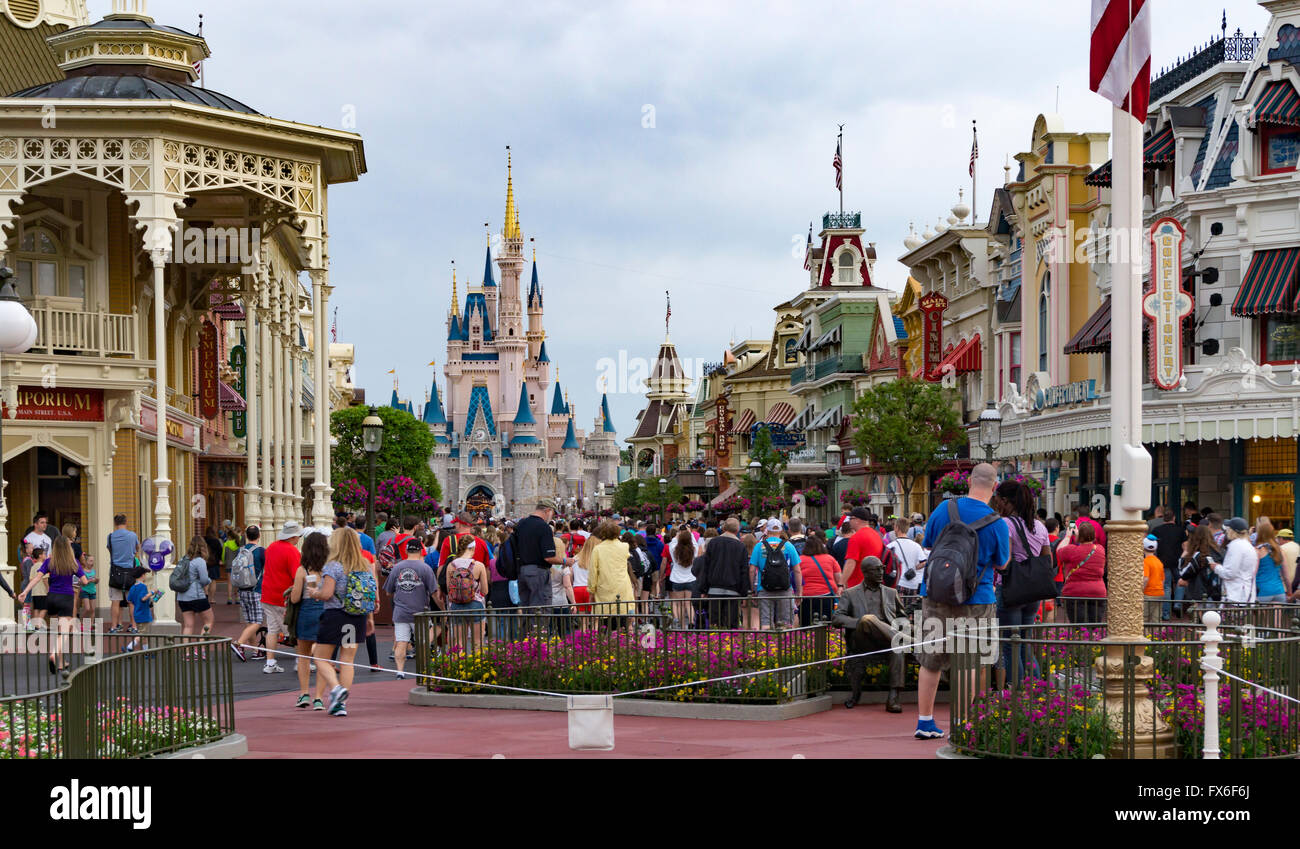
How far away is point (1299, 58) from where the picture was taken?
1207 inches

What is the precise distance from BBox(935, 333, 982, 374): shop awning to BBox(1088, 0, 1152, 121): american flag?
3802 cm

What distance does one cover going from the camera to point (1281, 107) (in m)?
30.4

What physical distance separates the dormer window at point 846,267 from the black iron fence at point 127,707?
6689 cm

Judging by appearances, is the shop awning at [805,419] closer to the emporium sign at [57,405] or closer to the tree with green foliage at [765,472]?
the tree with green foliage at [765,472]

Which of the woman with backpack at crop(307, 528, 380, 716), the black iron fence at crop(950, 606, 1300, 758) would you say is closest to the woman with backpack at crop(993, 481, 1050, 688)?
the black iron fence at crop(950, 606, 1300, 758)

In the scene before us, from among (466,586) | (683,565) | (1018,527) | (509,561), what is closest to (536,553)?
(509,561)

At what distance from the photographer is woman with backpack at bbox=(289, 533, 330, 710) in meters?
13.4

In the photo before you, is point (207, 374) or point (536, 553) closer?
point (536, 553)

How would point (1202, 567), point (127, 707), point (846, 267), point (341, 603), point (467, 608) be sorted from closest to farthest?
point (127, 707), point (341, 603), point (467, 608), point (1202, 567), point (846, 267)

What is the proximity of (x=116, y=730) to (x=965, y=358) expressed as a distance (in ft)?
132

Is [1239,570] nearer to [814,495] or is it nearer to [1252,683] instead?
[1252,683]

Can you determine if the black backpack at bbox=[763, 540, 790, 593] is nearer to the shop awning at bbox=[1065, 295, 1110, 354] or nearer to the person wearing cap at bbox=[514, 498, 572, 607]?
the person wearing cap at bbox=[514, 498, 572, 607]

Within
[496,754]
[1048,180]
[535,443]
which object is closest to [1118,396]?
[496,754]
